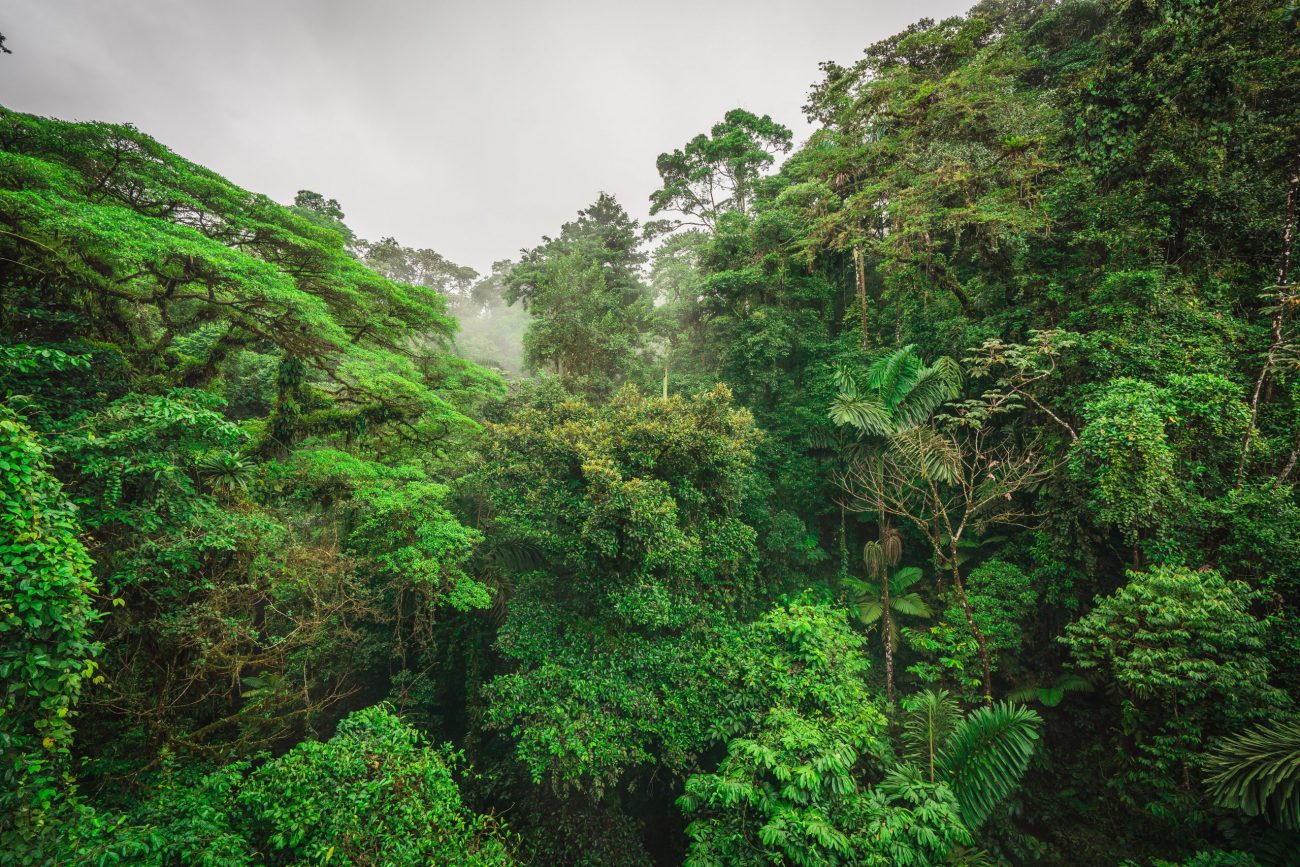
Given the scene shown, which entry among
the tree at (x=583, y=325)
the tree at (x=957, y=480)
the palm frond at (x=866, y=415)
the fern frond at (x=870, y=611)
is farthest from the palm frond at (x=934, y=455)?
the tree at (x=583, y=325)

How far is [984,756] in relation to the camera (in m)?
5.04

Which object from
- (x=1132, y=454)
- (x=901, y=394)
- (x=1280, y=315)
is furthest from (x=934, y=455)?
(x=1280, y=315)

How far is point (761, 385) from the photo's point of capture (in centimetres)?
1249

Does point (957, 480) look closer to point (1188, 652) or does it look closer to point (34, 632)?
point (1188, 652)

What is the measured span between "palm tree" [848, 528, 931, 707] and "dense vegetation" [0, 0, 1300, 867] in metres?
0.11

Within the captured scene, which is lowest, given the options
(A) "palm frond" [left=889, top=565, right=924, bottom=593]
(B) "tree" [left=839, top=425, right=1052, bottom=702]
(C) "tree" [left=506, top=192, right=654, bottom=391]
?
(A) "palm frond" [left=889, top=565, right=924, bottom=593]

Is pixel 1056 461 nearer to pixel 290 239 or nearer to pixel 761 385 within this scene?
pixel 761 385

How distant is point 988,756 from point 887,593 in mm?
4738

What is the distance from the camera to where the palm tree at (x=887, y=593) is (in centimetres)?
919

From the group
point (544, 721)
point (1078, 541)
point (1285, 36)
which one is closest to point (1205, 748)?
point (1078, 541)

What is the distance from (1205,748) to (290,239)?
15.8m

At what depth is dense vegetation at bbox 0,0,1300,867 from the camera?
14.9 feet

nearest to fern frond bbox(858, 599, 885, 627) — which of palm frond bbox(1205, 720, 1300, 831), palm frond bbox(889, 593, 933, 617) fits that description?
palm frond bbox(889, 593, 933, 617)

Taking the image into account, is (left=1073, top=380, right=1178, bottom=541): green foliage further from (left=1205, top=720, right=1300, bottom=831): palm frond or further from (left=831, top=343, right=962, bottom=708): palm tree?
(left=1205, top=720, right=1300, bottom=831): palm frond
